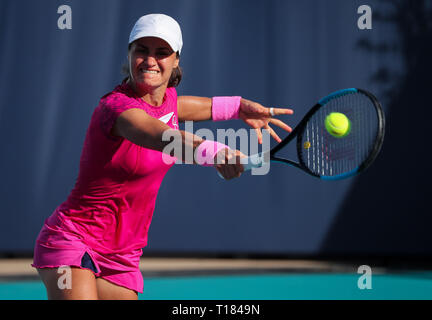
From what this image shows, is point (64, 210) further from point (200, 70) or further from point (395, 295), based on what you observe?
point (200, 70)

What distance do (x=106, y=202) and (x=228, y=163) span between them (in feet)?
1.47

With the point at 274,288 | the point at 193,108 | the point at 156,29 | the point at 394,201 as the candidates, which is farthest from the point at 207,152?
the point at 394,201

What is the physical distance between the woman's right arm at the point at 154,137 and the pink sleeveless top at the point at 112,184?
0.04 meters

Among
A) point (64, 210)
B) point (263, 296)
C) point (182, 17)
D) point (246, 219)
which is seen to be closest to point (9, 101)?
point (182, 17)

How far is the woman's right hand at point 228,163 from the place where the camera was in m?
1.44

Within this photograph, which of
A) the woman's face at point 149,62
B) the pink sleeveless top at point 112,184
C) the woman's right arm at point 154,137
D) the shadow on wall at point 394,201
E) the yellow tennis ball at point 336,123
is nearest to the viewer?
the woman's right arm at point 154,137

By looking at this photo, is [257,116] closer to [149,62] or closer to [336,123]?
[336,123]

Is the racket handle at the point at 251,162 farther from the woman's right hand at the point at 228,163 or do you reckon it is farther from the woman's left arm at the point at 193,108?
the woman's left arm at the point at 193,108

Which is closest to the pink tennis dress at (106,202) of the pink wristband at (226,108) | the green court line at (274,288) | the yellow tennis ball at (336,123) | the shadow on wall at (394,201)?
the pink wristband at (226,108)

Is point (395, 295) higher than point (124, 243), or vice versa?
point (124, 243)

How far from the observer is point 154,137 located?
1.43 m

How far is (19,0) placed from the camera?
5.05 metres

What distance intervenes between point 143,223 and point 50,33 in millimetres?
3779

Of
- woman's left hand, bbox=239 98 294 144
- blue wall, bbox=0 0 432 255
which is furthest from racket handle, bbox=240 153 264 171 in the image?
blue wall, bbox=0 0 432 255
